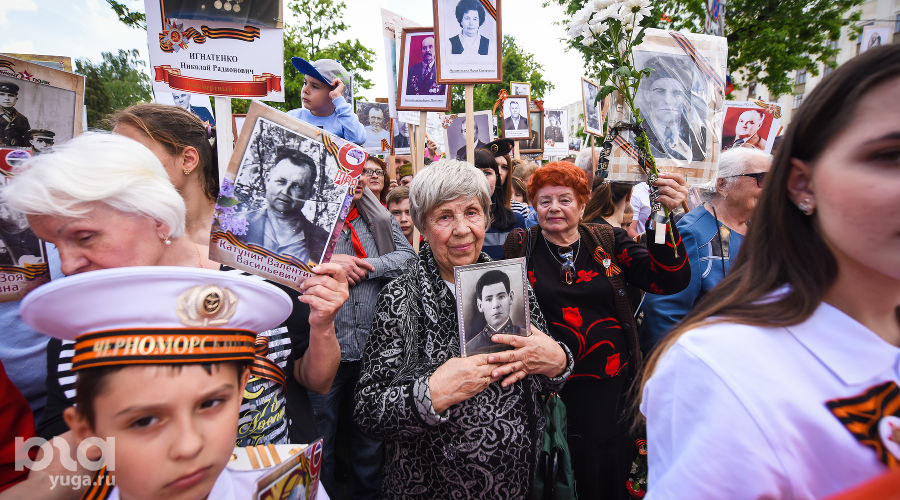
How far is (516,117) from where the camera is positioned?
8344 millimetres

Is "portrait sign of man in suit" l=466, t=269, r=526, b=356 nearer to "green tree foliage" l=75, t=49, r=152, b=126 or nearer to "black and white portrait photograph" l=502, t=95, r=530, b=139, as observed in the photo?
"black and white portrait photograph" l=502, t=95, r=530, b=139

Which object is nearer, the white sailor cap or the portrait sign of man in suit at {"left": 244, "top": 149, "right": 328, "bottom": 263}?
the white sailor cap

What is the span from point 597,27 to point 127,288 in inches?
83.8

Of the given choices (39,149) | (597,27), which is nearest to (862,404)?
(597,27)

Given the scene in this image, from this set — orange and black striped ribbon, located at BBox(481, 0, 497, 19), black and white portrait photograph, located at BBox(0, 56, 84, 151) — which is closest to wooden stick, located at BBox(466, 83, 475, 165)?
orange and black striped ribbon, located at BBox(481, 0, 497, 19)

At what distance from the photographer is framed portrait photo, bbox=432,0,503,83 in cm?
363

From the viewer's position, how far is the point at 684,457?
2.91 feet

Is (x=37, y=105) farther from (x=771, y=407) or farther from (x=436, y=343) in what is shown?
(x=771, y=407)

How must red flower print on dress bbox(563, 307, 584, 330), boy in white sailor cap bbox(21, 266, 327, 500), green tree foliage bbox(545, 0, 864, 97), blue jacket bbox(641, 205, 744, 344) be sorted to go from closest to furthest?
boy in white sailor cap bbox(21, 266, 327, 500), red flower print on dress bbox(563, 307, 584, 330), blue jacket bbox(641, 205, 744, 344), green tree foliage bbox(545, 0, 864, 97)

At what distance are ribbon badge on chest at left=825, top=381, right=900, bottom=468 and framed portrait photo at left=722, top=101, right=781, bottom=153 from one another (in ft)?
14.0

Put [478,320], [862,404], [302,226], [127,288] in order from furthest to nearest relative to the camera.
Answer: [478,320], [302,226], [127,288], [862,404]

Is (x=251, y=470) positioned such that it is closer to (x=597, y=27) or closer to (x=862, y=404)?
(x=862, y=404)

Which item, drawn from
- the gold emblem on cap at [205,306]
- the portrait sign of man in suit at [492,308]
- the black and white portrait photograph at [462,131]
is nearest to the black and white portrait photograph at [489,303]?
the portrait sign of man in suit at [492,308]

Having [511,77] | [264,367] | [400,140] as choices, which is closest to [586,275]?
[264,367]
